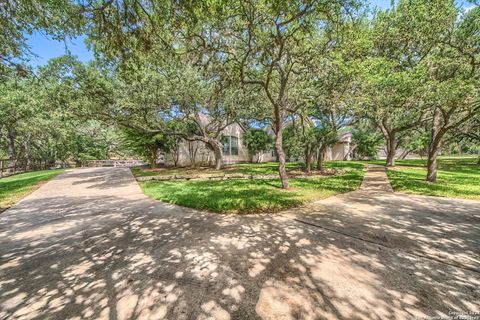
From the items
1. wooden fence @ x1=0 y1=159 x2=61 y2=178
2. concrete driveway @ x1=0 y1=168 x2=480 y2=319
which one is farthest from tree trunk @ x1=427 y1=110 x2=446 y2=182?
wooden fence @ x1=0 y1=159 x2=61 y2=178

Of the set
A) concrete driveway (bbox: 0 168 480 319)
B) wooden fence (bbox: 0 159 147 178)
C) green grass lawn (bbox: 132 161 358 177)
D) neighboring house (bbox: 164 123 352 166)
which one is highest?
neighboring house (bbox: 164 123 352 166)

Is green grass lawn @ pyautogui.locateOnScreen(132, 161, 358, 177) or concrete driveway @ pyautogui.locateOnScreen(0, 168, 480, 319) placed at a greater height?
green grass lawn @ pyautogui.locateOnScreen(132, 161, 358, 177)

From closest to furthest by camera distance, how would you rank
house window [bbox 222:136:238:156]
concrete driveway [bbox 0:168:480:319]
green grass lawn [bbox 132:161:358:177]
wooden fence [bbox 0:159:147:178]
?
1. concrete driveway [bbox 0:168:480:319]
2. green grass lawn [bbox 132:161:358:177]
3. wooden fence [bbox 0:159:147:178]
4. house window [bbox 222:136:238:156]

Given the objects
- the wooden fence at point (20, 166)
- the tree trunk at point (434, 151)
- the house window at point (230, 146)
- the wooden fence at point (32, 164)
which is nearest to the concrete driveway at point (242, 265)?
the tree trunk at point (434, 151)

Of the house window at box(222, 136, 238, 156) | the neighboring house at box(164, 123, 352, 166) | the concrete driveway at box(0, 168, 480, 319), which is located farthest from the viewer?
the house window at box(222, 136, 238, 156)

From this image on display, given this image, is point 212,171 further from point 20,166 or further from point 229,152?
point 20,166

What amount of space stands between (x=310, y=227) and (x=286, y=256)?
148 centimetres

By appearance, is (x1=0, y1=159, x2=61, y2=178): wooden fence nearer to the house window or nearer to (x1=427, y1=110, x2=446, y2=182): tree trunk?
the house window

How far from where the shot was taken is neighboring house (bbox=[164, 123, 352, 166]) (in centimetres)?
2350

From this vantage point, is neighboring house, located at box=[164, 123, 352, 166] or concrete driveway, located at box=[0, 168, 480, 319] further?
neighboring house, located at box=[164, 123, 352, 166]

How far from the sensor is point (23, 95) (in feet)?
55.6

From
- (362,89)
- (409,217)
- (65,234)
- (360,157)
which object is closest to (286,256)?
(409,217)

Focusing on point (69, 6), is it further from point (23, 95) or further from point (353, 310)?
point (23, 95)

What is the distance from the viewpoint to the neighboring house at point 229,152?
23.5 meters
